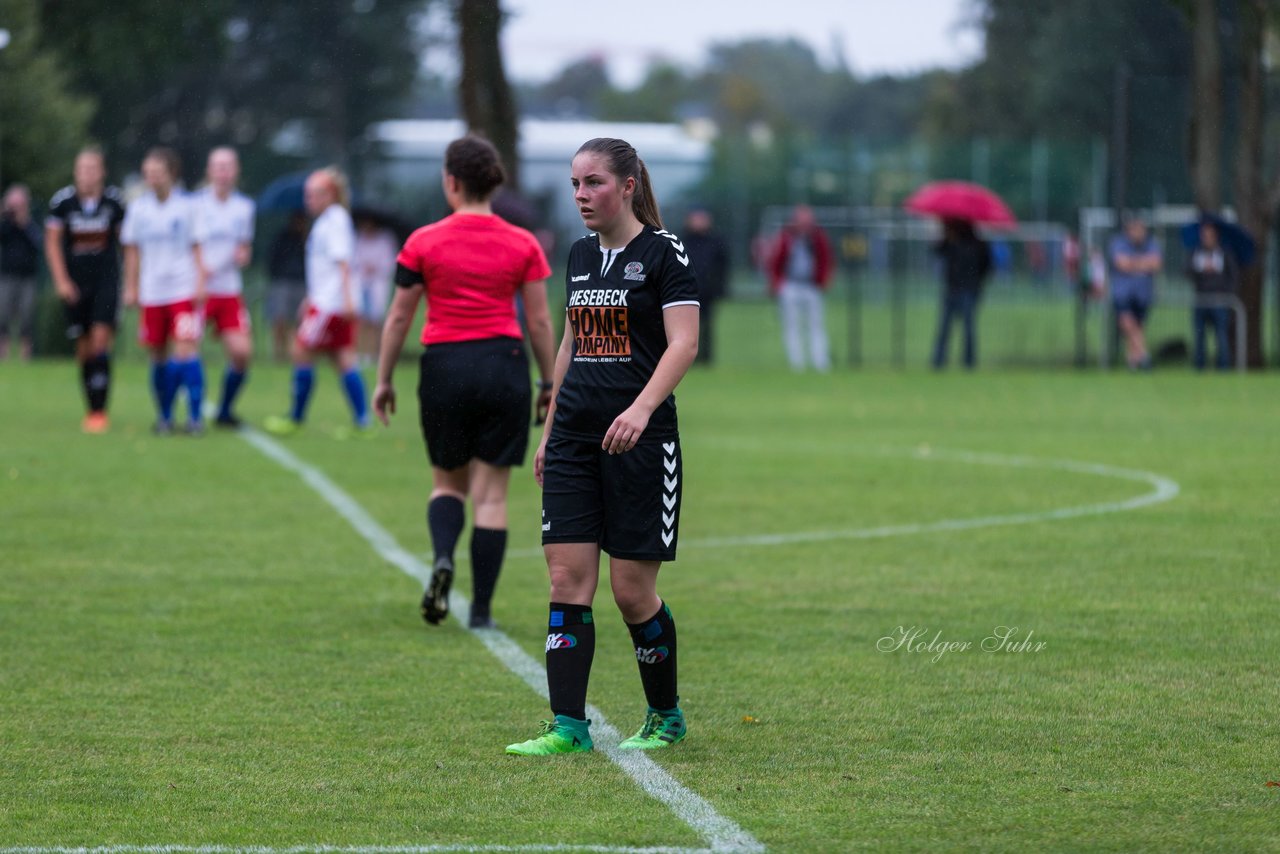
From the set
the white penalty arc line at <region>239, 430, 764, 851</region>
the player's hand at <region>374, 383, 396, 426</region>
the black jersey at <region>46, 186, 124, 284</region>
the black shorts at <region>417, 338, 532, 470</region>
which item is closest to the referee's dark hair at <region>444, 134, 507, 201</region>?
the black shorts at <region>417, 338, 532, 470</region>

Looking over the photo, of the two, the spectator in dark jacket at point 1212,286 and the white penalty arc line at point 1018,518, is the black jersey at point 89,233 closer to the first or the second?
the white penalty arc line at point 1018,518

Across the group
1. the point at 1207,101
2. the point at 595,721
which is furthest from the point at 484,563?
the point at 1207,101

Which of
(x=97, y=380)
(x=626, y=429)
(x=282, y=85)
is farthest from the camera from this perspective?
(x=282, y=85)

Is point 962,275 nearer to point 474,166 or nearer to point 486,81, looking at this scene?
point 486,81

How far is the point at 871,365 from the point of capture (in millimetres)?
27453

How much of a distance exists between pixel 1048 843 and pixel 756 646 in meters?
2.76

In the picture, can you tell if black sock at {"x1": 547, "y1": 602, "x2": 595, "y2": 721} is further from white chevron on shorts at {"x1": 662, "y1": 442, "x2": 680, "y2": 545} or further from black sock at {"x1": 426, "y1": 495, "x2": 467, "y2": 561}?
black sock at {"x1": 426, "y1": 495, "x2": 467, "y2": 561}

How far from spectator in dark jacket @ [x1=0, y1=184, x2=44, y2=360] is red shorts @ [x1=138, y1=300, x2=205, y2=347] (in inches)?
446

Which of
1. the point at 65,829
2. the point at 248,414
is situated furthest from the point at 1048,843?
the point at 248,414

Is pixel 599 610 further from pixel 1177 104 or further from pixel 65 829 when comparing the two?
pixel 1177 104

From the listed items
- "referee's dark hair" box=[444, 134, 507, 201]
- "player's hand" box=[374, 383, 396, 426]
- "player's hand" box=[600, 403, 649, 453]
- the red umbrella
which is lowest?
"player's hand" box=[374, 383, 396, 426]

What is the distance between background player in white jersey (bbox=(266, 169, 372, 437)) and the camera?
1494cm

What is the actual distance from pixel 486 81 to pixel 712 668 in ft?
68.2

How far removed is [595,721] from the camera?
6.08 m
